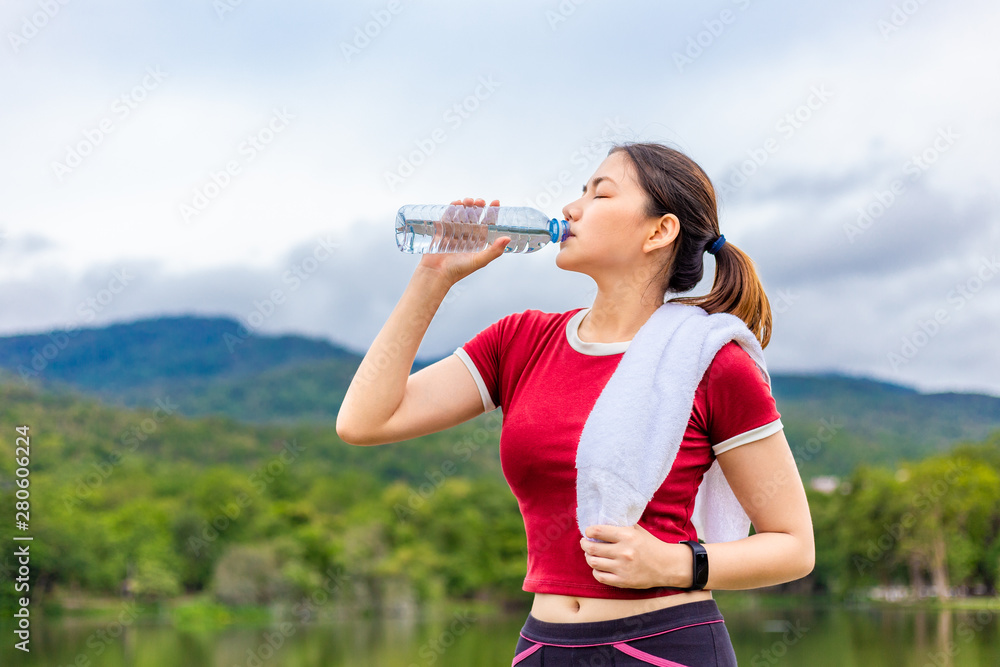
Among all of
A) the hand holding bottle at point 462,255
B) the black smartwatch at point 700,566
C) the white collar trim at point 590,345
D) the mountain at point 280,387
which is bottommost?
the black smartwatch at point 700,566

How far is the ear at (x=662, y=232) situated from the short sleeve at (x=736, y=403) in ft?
0.98

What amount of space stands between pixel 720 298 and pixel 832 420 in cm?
7634

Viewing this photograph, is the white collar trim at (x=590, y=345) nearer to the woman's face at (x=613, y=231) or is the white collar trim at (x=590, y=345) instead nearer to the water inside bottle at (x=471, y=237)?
the woman's face at (x=613, y=231)

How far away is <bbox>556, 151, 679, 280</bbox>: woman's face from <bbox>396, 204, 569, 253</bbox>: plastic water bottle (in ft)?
0.46

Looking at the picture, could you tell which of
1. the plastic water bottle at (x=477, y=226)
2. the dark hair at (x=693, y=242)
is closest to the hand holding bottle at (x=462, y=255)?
the plastic water bottle at (x=477, y=226)

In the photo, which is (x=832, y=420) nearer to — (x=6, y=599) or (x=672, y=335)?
(x=6, y=599)

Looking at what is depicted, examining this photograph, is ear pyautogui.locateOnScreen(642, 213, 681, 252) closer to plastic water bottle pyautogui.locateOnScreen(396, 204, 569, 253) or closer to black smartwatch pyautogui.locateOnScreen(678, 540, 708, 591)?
plastic water bottle pyautogui.locateOnScreen(396, 204, 569, 253)

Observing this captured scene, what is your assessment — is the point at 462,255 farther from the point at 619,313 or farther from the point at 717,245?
the point at 717,245

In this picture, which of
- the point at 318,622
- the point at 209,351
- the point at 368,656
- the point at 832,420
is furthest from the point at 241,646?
the point at 209,351

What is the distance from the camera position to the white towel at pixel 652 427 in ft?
5.76

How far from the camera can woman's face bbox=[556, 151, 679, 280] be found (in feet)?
6.60

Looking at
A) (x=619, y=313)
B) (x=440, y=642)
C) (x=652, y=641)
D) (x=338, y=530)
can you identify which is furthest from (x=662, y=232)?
(x=338, y=530)

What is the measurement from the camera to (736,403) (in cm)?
181

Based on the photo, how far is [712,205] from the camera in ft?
6.91
